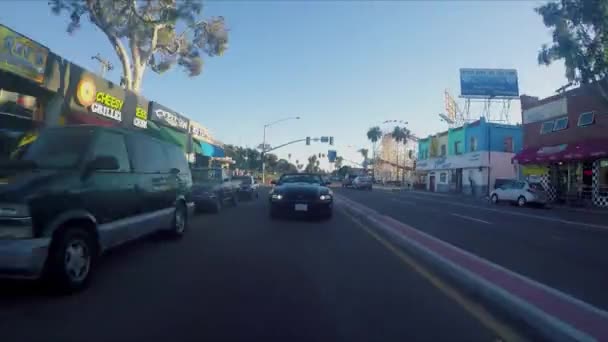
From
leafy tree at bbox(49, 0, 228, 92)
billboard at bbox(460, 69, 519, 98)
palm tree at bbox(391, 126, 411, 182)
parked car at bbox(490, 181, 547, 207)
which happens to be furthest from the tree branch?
palm tree at bbox(391, 126, 411, 182)

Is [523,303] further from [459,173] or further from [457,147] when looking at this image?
[457,147]

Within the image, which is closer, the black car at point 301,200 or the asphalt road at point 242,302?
the asphalt road at point 242,302

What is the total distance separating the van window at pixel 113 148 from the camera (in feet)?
17.9

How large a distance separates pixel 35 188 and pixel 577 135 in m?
31.3

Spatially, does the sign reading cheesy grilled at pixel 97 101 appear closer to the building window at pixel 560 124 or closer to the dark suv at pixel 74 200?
the dark suv at pixel 74 200

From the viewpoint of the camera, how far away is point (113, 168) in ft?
17.4

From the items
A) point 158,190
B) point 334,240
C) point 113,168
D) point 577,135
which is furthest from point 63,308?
point 577,135

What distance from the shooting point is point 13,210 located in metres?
3.99

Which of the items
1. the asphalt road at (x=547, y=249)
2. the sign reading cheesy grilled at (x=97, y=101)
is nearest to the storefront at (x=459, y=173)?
the asphalt road at (x=547, y=249)

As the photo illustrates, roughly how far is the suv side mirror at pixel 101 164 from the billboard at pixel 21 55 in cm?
910

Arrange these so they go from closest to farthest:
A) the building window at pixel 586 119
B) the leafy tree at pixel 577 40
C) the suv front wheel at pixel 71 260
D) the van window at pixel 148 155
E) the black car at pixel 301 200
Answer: the suv front wheel at pixel 71 260 → the van window at pixel 148 155 → the black car at pixel 301 200 → the leafy tree at pixel 577 40 → the building window at pixel 586 119

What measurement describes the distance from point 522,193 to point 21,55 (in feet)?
82.7

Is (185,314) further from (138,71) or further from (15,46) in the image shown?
(138,71)

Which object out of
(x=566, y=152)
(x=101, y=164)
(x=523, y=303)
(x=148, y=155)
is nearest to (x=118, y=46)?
(x=148, y=155)
